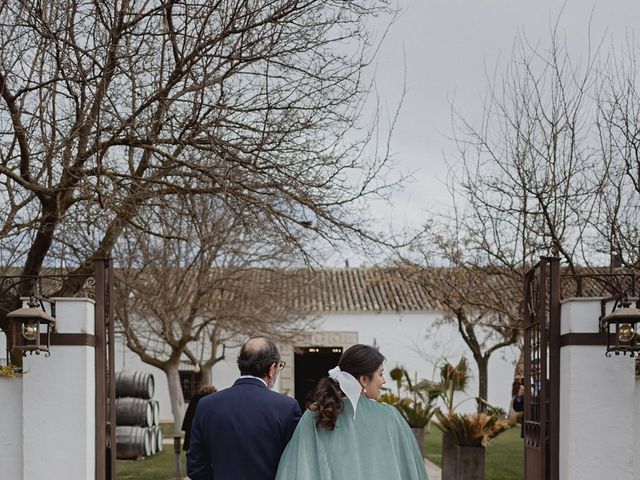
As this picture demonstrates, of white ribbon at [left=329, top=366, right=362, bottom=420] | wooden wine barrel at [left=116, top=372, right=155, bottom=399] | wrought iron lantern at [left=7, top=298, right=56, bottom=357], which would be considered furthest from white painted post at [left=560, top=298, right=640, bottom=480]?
wooden wine barrel at [left=116, top=372, right=155, bottom=399]

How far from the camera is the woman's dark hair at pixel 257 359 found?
519 centimetres

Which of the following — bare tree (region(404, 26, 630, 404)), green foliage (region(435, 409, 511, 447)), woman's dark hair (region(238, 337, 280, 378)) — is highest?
bare tree (region(404, 26, 630, 404))

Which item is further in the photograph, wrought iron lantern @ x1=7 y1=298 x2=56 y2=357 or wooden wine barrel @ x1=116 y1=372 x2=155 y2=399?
wooden wine barrel @ x1=116 y1=372 x2=155 y2=399

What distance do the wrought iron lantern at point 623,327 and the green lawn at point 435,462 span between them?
25.4 feet

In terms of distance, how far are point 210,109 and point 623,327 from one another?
4.49 metres

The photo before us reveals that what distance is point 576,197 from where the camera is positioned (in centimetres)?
1365

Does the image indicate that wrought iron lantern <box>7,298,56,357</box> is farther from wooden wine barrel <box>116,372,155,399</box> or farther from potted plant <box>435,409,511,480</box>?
wooden wine barrel <box>116,372,155,399</box>

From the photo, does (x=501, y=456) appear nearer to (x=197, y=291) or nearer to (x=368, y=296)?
(x=197, y=291)

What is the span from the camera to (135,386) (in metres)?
20.5

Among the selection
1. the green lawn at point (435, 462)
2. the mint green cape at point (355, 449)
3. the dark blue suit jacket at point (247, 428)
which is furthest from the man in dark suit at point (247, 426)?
the green lawn at point (435, 462)

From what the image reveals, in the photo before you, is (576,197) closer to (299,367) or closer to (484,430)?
(484,430)

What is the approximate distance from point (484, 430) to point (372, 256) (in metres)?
3.66

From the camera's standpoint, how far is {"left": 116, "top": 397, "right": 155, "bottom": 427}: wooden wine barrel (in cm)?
1939

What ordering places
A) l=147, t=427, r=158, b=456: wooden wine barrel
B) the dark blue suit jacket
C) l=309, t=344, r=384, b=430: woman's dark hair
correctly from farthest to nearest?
l=147, t=427, r=158, b=456: wooden wine barrel → the dark blue suit jacket → l=309, t=344, r=384, b=430: woman's dark hair
